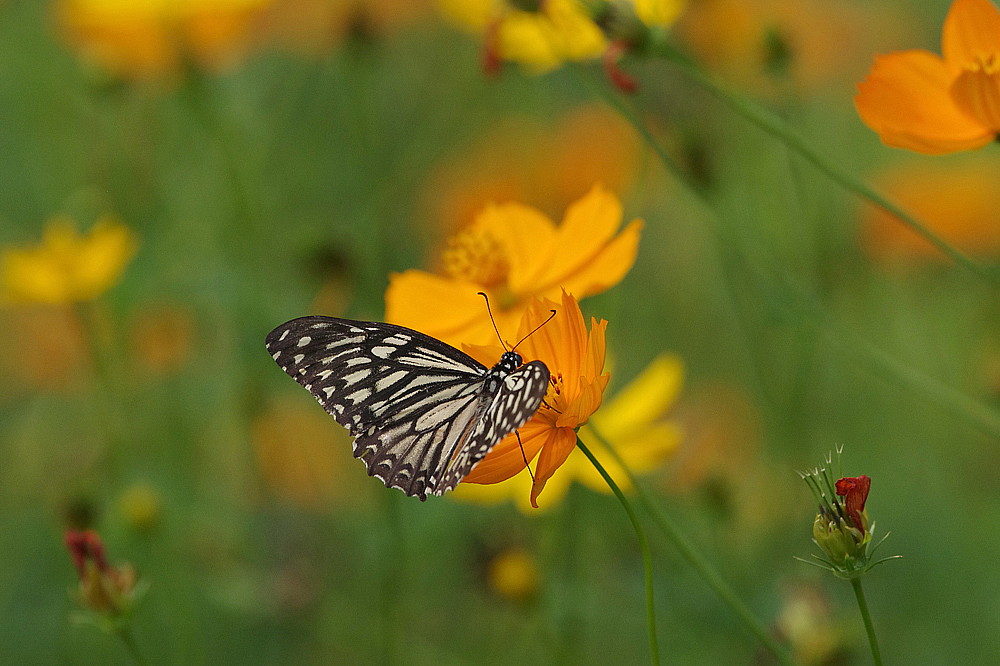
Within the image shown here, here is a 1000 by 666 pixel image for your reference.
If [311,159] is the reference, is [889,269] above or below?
below

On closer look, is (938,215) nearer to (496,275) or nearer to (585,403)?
(496,275)

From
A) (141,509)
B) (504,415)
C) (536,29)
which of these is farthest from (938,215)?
(504,415)

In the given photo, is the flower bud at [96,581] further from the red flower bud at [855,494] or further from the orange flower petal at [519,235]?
the red flower bud at [855,494]

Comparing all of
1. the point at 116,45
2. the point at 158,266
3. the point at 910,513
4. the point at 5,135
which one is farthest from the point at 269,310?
the point at 5,135

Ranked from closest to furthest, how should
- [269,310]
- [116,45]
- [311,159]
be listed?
[269,310]
[116,45]
[311,159]

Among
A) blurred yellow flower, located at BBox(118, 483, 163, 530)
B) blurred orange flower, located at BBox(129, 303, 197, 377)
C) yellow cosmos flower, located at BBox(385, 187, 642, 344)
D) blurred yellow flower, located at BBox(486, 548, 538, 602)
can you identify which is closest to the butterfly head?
yellow cosmos flower, located at BBox(385, 187, 642, 344)

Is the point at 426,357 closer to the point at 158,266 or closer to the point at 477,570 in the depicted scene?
the point at 477,570
